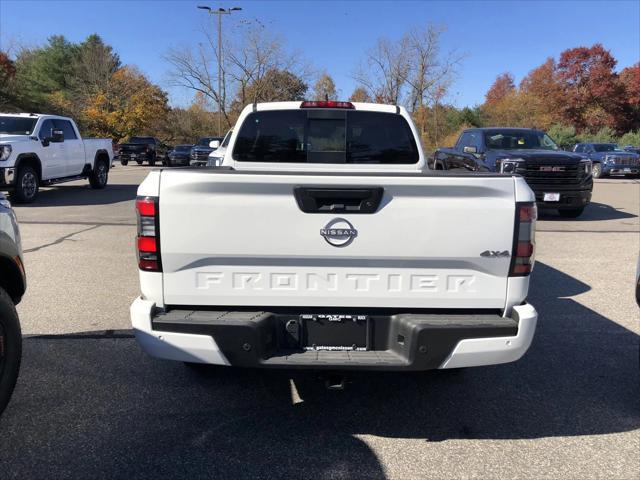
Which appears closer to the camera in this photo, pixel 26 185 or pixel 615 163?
pixel 26 185

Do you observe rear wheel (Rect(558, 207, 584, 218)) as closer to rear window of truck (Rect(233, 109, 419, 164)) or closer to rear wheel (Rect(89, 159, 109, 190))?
rear window of truck (Rect(233, 109, 419, 164))

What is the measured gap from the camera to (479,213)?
277 cm

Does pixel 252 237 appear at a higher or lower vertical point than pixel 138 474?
higher

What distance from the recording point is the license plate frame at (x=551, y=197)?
1093 cm

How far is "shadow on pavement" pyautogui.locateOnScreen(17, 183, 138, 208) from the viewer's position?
13.4m

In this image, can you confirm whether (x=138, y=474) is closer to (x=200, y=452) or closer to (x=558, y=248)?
(x=200, y=452)

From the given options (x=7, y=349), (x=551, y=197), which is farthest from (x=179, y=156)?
(x=7, y=349)

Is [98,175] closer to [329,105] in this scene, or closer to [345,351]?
[329,105]

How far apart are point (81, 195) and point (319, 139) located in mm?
12569

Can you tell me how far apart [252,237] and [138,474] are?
1.33 metres

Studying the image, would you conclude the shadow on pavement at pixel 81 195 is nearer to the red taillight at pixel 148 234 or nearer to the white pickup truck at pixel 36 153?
the white pickup truck at pixel 36 153

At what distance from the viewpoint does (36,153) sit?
12656 mm

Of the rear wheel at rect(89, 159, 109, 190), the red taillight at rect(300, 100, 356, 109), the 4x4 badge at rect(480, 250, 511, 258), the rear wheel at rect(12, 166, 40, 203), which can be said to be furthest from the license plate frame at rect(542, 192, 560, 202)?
the rear wheel at rect(89, 159, 109, 190)

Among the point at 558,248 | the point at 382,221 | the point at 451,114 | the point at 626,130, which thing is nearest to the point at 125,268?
the point at 382,221
